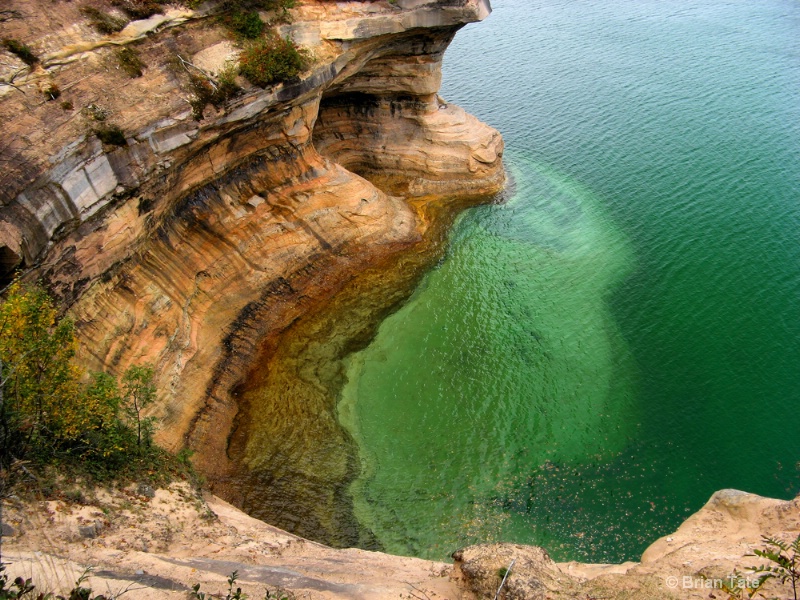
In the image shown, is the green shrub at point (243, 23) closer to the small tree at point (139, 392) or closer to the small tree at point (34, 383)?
the small tree at point (34, 383)

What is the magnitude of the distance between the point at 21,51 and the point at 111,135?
293cm

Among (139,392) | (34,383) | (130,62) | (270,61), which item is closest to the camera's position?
(34,383)

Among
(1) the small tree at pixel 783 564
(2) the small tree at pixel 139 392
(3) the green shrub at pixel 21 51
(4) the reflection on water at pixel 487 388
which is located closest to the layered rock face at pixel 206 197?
(3) the green shrub at pixel 21 51

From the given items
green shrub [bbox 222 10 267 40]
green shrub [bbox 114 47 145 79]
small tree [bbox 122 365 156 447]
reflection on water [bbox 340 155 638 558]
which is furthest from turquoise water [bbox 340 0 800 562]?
green shrub [bbox 114 47 145 79]

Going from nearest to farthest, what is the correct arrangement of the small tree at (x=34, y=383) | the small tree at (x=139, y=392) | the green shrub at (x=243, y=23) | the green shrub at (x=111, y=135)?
the small tree at (x=34, y=383)
the small tree at (x=139, y=392)
the green shrub at (x=111, y=135)
the green shrub at (x=243, y=23)

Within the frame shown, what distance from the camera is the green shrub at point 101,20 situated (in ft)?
53.2

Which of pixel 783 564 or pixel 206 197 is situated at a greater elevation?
pixel 206 197

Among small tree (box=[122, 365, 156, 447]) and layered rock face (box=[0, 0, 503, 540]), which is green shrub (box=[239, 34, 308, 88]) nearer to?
layered rock face (box=[0, 0, 503, 540])

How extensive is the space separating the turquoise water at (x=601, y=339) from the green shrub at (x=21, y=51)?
516 inches

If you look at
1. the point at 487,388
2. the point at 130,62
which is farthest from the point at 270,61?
the point at 487,388

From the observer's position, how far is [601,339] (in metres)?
21.3

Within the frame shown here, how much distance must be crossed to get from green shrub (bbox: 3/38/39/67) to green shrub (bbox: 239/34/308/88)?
5.99m

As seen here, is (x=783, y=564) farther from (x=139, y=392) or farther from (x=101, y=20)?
(x=101, y=20)

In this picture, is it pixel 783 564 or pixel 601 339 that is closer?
pixel 783 564
